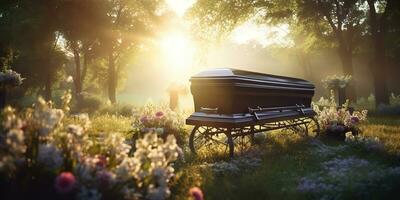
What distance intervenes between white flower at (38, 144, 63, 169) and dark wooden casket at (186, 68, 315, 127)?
4960mm

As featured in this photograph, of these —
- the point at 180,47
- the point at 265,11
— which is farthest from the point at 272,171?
the point at 180,47

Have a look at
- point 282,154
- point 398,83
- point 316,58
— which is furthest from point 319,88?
point 282,154

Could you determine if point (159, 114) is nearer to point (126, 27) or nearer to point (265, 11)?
point (265, 11)

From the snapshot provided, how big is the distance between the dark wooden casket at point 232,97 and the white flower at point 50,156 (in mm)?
4960

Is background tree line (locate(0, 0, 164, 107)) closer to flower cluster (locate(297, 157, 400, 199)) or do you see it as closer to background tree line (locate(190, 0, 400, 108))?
background tree line (locate(190, 0, 400, 108))

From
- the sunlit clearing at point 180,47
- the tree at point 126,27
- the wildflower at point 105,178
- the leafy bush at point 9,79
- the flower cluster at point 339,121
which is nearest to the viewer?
the wildflower at point 105,178

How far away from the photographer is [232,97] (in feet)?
29.5

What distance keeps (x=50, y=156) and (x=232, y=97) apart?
5213 mm

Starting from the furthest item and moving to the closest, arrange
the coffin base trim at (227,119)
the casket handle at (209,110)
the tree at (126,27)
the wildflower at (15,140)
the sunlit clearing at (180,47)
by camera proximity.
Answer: the tree at (126,27) < the sunlit clearing at (180,47) < the casket handle at (209,110) < the coffin base trim at (227,119) < the wildflower at (15,140)

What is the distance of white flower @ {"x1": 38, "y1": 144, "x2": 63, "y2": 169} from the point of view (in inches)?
171

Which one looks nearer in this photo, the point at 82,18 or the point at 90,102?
the point at 82,18

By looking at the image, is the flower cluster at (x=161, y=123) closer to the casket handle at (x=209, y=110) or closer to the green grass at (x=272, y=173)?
the casket handle at (x=209, y=110)

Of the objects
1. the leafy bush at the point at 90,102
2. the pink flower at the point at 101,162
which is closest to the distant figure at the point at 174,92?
the leafy bush at the point at 90,102

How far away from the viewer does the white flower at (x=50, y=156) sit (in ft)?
14.2
